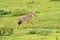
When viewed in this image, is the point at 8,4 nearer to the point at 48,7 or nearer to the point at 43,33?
the point at 48,7

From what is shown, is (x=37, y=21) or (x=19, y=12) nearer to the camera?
(x=37, y=21)

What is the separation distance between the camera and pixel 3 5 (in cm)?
2733

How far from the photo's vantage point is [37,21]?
64.5 ft

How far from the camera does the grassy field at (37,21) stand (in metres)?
15.2

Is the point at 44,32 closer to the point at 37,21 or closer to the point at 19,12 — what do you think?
the point at 37,21

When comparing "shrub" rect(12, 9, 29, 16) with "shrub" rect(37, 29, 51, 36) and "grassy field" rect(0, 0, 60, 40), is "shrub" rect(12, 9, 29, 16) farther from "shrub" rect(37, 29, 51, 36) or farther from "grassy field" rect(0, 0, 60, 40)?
"shrub" rect(37, 29, 51, 36)

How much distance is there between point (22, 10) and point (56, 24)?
5.36 meters

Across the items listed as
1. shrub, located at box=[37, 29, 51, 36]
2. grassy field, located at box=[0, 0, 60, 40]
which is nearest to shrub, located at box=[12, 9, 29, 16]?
grassy field, located at box=[0, 0, 60, 40]

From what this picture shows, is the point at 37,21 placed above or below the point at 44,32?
below

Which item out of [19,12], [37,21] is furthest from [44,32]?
[19,12]

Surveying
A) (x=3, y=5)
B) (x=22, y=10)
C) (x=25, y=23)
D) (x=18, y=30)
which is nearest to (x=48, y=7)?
(x=22, y=10)

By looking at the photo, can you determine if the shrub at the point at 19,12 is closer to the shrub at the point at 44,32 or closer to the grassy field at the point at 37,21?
the grassy field at the point at 37,21

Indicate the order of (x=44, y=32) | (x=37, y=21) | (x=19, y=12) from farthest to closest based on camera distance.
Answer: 1. (x=19, y=12)
2. (x=37, y=21)
3. (x=44, y=32)

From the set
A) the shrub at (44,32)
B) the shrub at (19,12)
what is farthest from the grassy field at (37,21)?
the shrub at (19,12)
